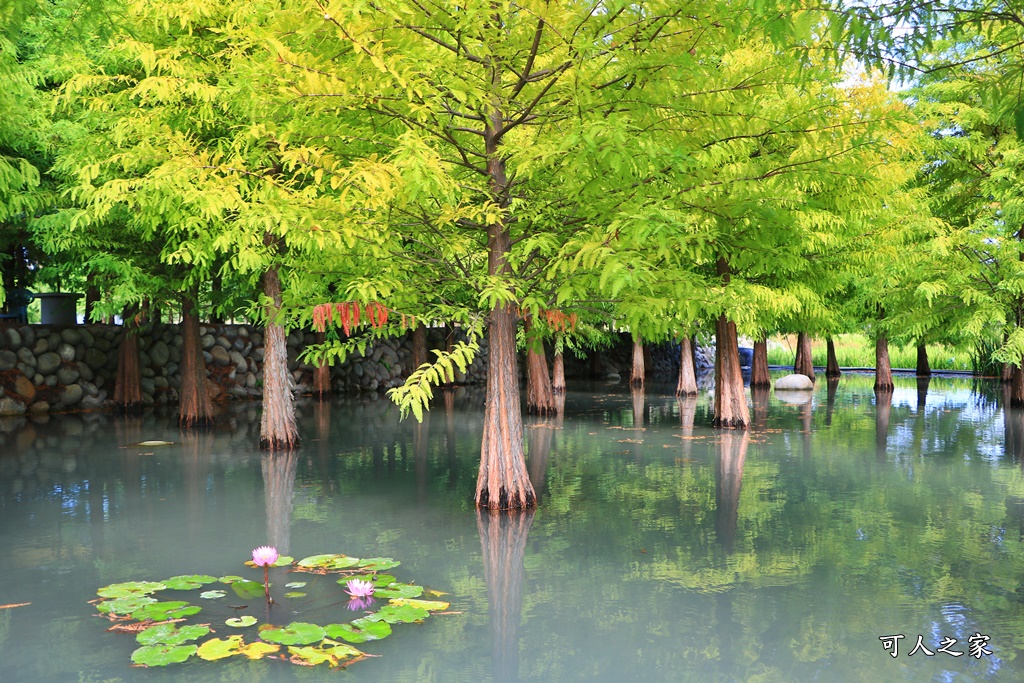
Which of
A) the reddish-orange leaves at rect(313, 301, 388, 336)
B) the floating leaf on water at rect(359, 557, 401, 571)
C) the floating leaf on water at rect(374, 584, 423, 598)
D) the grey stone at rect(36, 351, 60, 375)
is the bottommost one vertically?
the floating leaf on water at rect(374, 584, 423, 598)

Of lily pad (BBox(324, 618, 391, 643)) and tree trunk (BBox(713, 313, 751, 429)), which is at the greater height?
tree trunk (BBox(713, 313, 751, 429))

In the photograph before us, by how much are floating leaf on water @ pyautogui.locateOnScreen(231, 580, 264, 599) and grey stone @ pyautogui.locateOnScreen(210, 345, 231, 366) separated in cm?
2001

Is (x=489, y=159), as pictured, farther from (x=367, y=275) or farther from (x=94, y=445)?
(x=94, y=445)

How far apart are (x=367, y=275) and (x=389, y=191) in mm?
2397

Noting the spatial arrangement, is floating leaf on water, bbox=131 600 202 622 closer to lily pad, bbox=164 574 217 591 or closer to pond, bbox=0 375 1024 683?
pond, bbox=0 375 1024 683

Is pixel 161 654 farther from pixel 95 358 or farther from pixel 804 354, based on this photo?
pixel 804 354

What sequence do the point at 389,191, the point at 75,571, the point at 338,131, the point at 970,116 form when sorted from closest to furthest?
the point at 75,571 → the point at 389,191 → the point at 338,131 → the point at 970,116

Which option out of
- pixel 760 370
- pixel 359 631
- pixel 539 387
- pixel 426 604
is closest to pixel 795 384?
pixel 760 370

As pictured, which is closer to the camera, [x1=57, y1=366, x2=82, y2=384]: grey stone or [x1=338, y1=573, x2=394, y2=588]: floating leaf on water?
[x1=338, y1=573, x2=394, y2=588]: floating leaf on water

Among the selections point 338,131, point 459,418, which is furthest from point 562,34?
point 459,418

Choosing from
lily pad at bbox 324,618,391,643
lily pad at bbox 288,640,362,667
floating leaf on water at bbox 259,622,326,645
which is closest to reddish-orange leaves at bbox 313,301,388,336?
lily pad at bbox 324,618,391,643

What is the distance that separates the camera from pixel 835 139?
10719 mm

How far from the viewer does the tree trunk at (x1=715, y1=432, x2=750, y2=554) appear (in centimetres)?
902

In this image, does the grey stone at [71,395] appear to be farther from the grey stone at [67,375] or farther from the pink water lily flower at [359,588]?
the pink water lily flower at [359,588]
